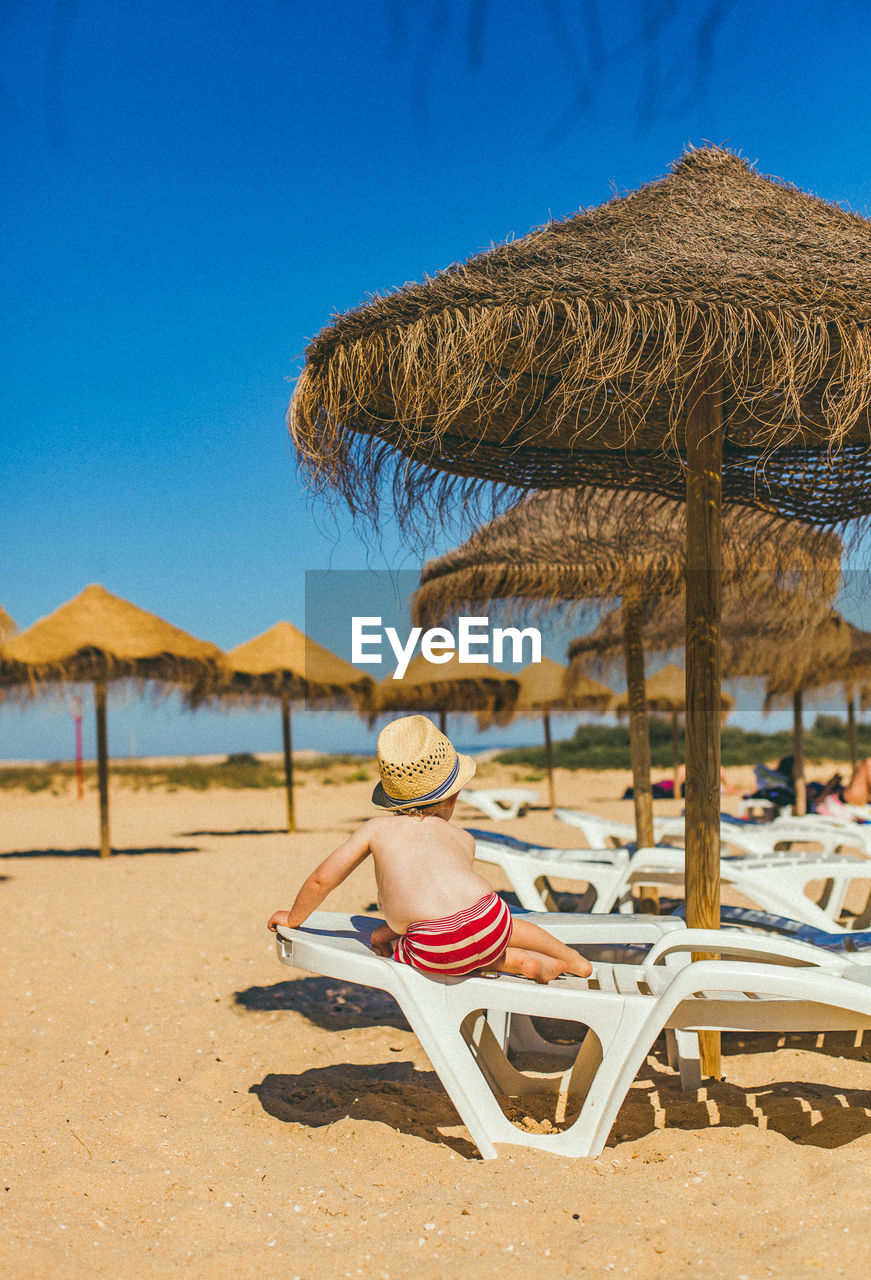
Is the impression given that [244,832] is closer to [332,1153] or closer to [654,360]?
[332,1153]

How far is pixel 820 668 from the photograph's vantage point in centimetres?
1104

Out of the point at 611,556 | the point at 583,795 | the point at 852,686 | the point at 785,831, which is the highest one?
the point at 611,556

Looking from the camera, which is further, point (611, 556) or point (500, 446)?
point (611, 556)

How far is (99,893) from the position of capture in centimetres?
701

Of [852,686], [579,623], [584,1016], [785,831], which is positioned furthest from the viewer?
[852,686]

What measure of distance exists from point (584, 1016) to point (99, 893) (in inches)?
224

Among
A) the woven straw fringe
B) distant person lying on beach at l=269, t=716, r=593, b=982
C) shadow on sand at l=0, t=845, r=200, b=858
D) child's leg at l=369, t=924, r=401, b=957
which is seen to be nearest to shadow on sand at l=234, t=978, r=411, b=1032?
child's leg at l=369, t=924, r=401, b=957

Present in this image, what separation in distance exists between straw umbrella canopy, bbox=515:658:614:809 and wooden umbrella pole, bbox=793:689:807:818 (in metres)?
3.13

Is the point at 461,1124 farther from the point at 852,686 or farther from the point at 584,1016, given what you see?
the point at 852,686

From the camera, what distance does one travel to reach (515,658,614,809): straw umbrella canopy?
47.5ft

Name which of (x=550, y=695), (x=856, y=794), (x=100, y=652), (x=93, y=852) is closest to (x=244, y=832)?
(x=93, y=852)

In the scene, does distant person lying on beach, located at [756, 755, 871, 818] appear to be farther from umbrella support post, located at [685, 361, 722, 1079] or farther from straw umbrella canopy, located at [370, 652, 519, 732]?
umbrella support post, located at [685, 361, 722, 1079]

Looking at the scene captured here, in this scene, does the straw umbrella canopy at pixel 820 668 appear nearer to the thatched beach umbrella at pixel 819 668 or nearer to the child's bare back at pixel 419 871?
the thatched beach umbrella at pixel 819 668

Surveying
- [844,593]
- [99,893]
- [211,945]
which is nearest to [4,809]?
Result: [99,893]
